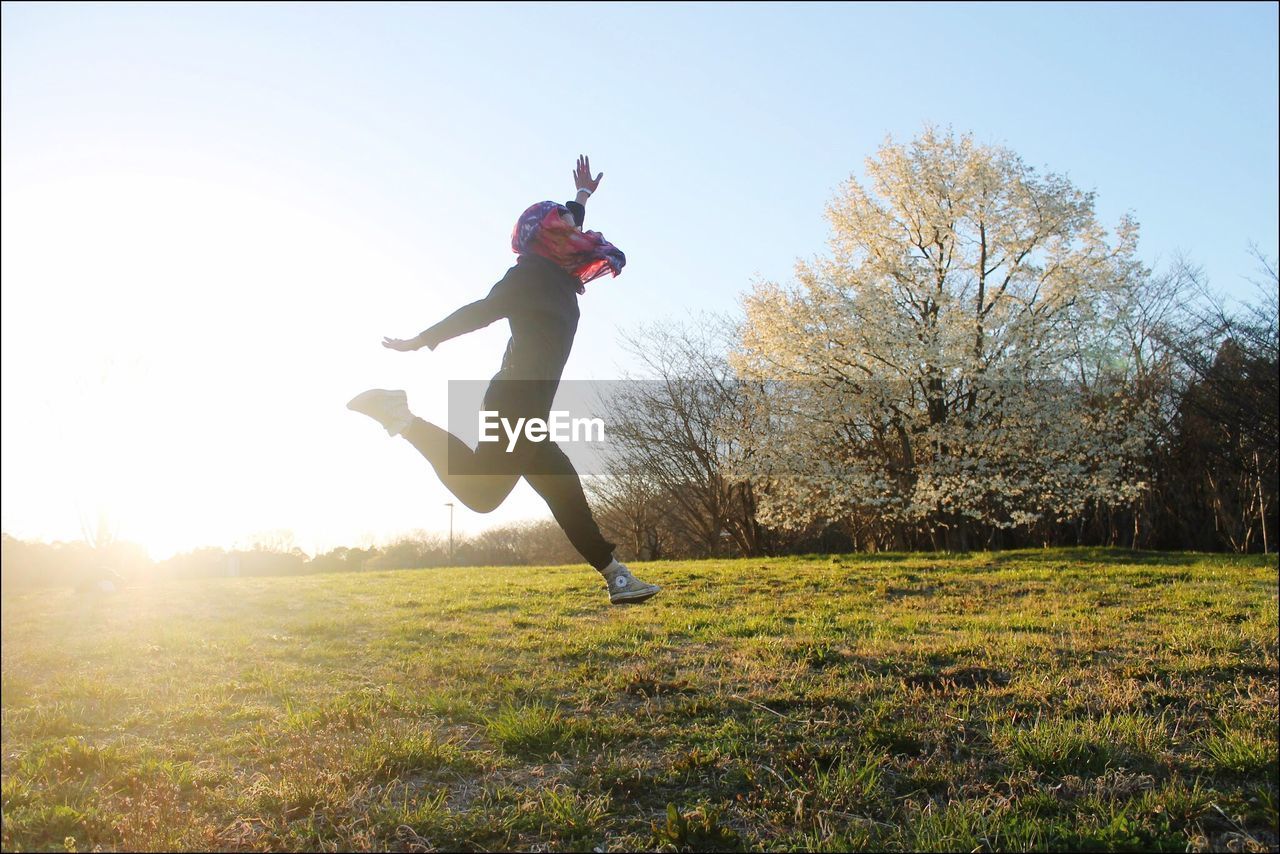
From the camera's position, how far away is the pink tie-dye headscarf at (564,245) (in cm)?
353

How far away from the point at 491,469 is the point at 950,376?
21.1 metres

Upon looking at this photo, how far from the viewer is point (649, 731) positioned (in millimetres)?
5535

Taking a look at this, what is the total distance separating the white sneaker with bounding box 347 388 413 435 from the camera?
364 centimetres

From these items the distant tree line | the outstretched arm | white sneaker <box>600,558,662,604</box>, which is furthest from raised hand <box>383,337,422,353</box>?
the distant tree line

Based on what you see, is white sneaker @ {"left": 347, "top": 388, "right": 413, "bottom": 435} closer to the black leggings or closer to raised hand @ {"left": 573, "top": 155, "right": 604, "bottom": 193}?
the black leggings

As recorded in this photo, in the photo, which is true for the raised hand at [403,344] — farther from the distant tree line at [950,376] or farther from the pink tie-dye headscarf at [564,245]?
the distant tree line at [950,376]

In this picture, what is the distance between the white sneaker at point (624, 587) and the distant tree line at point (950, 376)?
50.5 ft

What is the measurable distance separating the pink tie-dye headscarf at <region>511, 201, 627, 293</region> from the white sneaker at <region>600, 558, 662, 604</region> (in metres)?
1.31

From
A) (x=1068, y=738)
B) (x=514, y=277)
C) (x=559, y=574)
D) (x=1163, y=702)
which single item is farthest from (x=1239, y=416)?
(x=514, y=277)

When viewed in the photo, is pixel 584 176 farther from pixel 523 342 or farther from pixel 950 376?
pixel 950 376

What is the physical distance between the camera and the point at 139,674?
301 inches

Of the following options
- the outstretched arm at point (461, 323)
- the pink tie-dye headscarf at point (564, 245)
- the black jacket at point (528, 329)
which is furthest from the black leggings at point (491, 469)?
the pink tie-dye headscarf at point (564, 245)

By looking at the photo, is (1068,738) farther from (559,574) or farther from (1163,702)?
(559,574)

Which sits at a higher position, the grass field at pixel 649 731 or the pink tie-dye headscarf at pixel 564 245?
the pink tie-dye headscarf at pixel 564 245
